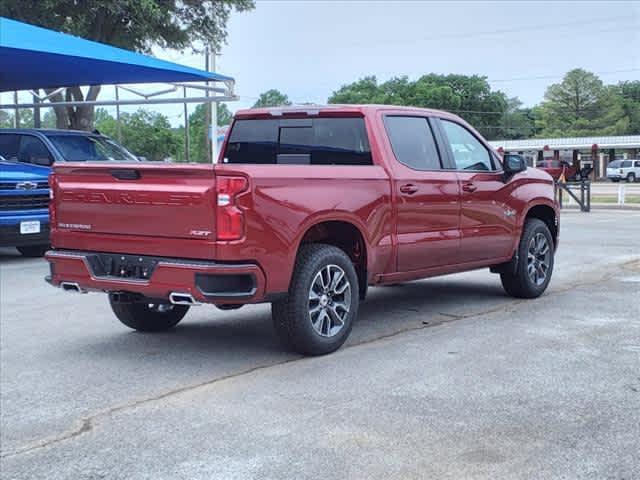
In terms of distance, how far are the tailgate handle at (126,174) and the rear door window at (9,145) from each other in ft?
27.3

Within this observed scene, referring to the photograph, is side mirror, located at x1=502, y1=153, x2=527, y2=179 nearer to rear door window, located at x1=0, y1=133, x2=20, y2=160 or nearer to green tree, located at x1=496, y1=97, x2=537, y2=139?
rear door window, located at x1=0, y1=133, x2=20, y2=160

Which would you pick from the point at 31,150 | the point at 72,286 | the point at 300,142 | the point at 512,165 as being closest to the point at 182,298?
the point at 72,286

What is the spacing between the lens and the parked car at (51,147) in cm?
1332

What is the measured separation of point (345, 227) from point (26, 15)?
1960 cm

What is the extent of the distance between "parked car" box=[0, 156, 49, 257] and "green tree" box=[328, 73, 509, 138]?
90.0 m

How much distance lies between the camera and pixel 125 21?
24281mm

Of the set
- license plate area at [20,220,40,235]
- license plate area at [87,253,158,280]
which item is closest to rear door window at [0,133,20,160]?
license plate area at [20,220,40,235]

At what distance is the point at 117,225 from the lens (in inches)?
236

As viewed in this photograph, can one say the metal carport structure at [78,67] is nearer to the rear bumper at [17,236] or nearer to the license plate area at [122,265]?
the rear bumper at [17,236]

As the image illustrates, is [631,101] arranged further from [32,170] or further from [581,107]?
[32,170]

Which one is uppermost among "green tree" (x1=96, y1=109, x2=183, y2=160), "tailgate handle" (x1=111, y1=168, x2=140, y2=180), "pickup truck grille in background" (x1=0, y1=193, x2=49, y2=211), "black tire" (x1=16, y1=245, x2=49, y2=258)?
"green tree" (x1=96, y1=109, x2=183, y2=160)

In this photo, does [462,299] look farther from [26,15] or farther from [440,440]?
[26,15]

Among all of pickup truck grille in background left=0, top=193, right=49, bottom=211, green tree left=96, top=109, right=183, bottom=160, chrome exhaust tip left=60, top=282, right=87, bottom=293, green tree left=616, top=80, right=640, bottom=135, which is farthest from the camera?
green tree left=616, top=80, right=640, bottom=135

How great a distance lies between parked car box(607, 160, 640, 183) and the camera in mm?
62594
